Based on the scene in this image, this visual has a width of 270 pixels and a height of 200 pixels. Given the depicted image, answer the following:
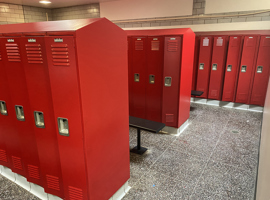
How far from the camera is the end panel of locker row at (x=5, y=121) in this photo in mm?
2202

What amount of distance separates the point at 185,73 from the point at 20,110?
297 centimetres

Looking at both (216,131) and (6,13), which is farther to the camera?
(6,13)

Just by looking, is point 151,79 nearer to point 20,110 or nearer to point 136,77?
point 136,77

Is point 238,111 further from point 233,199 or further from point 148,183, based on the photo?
point 148,183

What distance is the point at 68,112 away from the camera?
172 cm

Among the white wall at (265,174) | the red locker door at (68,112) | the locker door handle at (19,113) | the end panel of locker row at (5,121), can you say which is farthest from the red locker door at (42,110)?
the white wall at (265,174)

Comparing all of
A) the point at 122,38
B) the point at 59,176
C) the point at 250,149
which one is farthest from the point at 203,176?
the point at 122,38

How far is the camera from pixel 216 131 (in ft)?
13.8

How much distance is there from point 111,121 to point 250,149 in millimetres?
2840

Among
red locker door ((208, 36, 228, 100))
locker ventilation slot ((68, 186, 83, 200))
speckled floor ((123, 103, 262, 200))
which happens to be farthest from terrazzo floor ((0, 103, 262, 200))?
red locker door ((208, 36, 228, 100))

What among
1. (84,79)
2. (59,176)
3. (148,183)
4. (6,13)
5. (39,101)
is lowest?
(148,183)

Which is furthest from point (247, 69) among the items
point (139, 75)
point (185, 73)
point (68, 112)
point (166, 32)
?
point (68, 112)

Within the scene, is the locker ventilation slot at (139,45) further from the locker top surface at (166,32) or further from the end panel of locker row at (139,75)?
the locker top surface at (166,32)

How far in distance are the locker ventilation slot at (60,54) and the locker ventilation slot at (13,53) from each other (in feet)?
1.85
